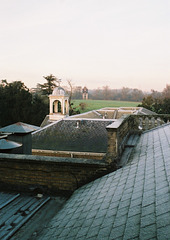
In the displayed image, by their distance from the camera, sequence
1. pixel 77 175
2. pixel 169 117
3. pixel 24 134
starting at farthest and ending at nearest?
pixel 169 117
pixel 24 134
pixel 77 175

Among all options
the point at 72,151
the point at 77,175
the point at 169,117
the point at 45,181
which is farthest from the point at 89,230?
the point at 72,151

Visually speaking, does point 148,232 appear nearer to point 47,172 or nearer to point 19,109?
point 47,172

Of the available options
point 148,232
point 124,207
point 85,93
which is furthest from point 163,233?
point 85,93

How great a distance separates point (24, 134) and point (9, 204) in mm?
2814

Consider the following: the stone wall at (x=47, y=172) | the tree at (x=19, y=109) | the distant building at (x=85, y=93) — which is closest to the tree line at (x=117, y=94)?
the distant building at (x=85, y=93)

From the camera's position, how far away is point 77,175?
4.71 meters

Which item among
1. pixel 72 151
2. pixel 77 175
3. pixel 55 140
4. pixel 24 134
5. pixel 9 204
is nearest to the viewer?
pixel 9 204

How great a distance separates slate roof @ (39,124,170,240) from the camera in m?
2.18

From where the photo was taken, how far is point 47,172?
487 cm

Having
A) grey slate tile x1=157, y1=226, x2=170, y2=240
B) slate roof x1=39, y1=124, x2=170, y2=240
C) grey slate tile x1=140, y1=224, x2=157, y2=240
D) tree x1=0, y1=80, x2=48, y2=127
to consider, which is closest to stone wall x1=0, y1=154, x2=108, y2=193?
slate roof x1=39, y1=124, x2=170, y2=240

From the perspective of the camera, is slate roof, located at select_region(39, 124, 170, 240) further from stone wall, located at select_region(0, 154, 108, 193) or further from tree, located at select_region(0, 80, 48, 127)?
tree, located at select_region(0, 80, 48, 127)

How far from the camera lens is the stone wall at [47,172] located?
4648mm

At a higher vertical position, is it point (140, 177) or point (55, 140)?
point (140, 177)

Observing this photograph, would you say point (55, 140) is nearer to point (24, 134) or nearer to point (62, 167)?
point (24, 134)
